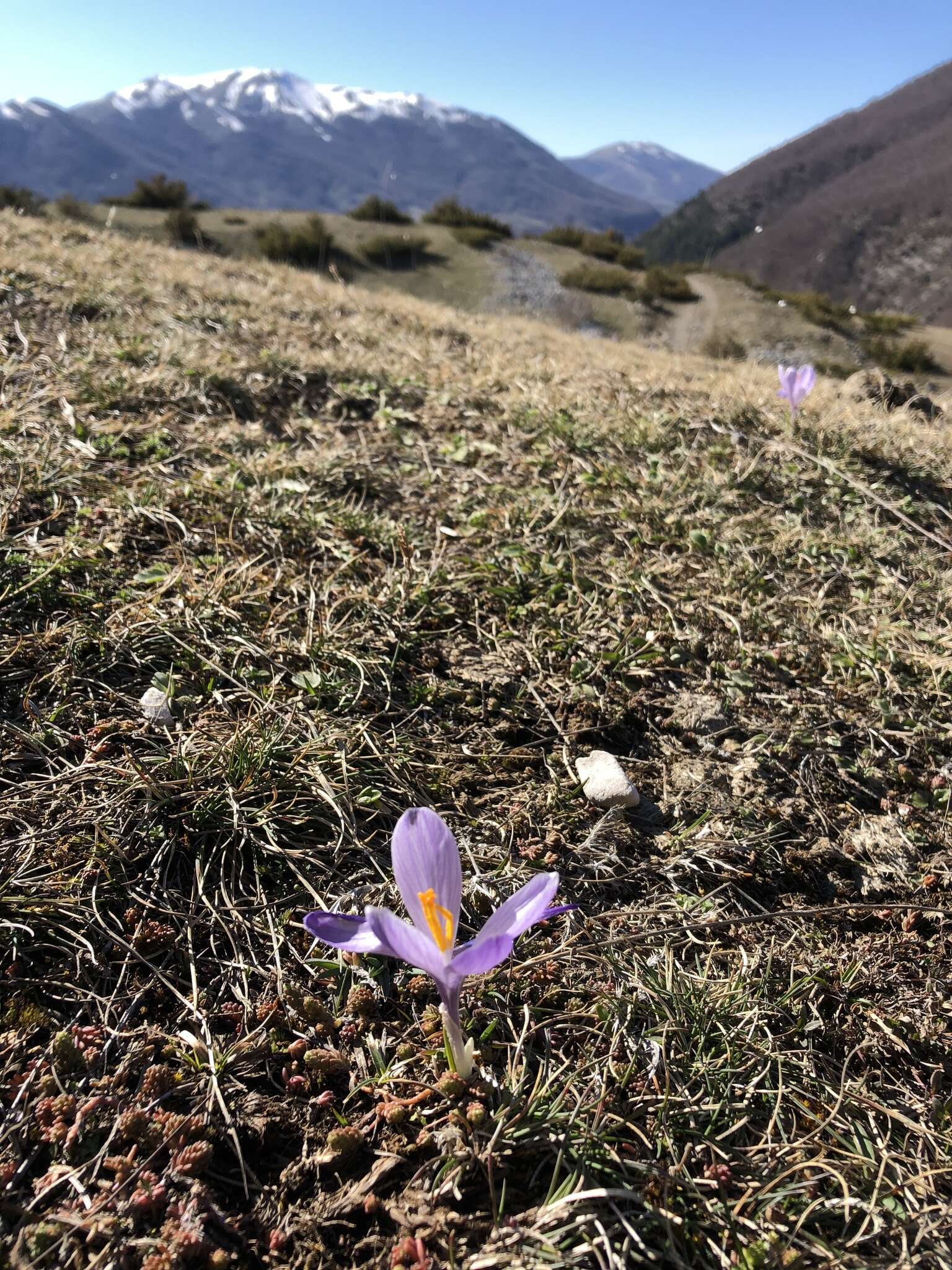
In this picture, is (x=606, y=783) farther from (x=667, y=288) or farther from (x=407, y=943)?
(x=667, y=288)

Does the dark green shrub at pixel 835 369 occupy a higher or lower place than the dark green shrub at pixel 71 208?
lower

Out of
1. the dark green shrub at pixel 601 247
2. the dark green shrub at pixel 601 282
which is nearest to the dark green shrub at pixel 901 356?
the dark green shrub at pixel 601 282

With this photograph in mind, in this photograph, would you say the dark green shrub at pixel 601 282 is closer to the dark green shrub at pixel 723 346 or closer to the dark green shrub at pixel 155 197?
the dark green shrub at pixel 723 346

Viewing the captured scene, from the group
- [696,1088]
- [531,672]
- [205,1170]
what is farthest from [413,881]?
[531,672]

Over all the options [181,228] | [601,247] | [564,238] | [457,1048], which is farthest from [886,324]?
[457,1048]

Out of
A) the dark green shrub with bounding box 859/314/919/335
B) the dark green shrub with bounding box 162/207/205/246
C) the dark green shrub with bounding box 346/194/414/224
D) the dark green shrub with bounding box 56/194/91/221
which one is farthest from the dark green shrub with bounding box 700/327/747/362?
the dark green shrub with bounding box 56/194/91/221

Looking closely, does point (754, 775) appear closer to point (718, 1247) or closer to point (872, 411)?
point (718, 1247)

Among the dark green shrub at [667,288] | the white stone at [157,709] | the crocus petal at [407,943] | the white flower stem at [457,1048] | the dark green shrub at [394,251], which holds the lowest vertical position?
the white flower stem at [457,1048]
